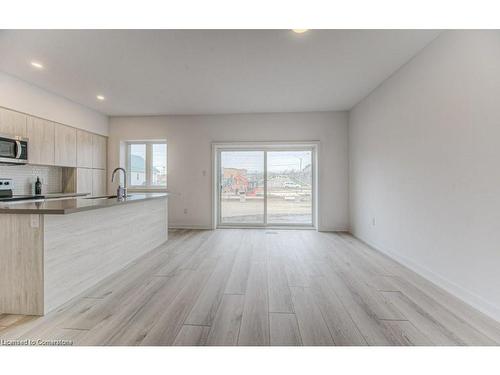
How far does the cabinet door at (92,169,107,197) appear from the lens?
4941 mm

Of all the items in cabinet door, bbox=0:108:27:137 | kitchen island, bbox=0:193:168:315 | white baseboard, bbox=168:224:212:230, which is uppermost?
cabinet door, bbox=0:108:27:137

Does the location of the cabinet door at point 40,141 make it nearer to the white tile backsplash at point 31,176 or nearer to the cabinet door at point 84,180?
the white tile backsplash at point 31,176

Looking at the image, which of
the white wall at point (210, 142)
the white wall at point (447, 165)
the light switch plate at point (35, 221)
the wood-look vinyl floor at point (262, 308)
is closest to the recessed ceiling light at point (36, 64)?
the white wall at point (210, 142)

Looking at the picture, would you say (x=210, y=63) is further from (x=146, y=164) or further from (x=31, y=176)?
(x=31, y=176)

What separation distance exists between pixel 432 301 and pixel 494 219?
2.84 feet

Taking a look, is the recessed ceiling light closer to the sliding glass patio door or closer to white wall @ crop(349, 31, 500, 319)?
the sliding glass patio door

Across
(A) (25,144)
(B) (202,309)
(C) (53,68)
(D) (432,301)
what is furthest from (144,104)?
(D) (432,301)

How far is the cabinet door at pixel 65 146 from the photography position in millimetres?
4051

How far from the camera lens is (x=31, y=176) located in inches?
154

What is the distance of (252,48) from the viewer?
101 inches

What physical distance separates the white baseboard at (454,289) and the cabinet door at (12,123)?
19.1 ft

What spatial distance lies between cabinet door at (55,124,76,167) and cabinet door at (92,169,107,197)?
2.00 ft

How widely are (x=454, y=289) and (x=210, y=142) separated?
461cm

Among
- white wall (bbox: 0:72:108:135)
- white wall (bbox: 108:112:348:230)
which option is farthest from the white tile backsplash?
white wall (bbox: 108:112:348:230)
